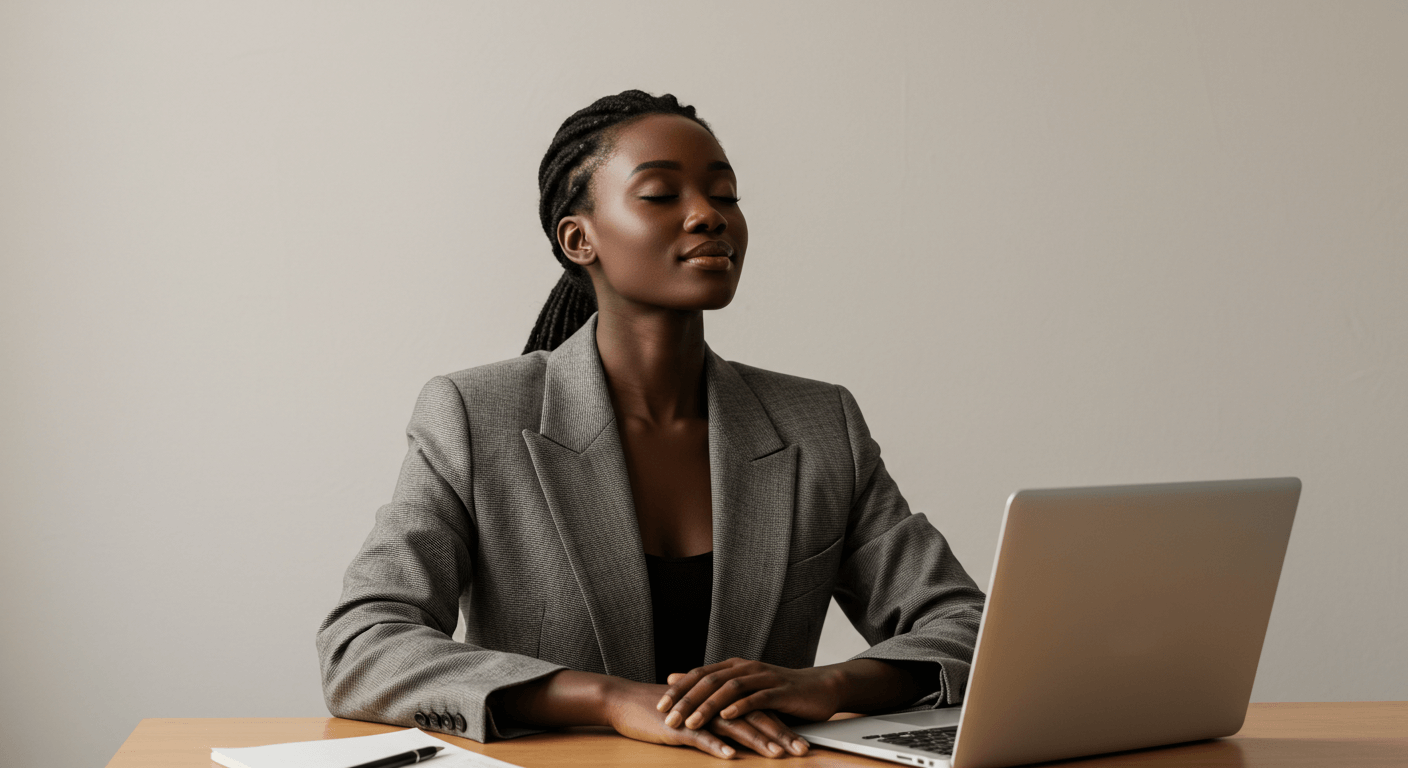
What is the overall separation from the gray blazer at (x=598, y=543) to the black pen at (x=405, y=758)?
0.20m

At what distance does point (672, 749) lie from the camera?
1084 mm

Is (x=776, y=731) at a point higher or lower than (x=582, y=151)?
lower

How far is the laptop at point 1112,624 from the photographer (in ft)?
3.00

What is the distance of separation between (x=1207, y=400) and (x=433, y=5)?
1.88m

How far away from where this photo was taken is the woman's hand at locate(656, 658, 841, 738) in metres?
1.09

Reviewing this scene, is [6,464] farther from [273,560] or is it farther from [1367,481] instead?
[1367,481]

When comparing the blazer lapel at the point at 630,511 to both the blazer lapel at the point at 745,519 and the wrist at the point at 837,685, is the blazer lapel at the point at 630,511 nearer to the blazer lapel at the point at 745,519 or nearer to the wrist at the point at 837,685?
the blazer lapel at the point at 745,519

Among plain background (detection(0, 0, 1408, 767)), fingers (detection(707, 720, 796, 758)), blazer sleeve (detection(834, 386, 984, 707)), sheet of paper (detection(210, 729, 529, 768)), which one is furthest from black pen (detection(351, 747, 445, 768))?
plain background (detection(0, 0, 1408, 767))

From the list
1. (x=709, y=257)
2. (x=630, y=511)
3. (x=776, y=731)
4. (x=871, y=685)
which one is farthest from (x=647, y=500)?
(x=776, y=731)

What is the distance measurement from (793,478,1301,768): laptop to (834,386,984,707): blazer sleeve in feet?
0.62

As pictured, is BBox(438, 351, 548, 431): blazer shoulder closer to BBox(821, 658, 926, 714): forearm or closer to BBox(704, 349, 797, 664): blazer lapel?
BBox(704, 349, 797, 664): blazer lapel

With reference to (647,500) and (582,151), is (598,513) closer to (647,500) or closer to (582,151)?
(647,500)

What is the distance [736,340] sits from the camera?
2.66 meters

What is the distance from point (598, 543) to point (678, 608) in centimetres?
13
